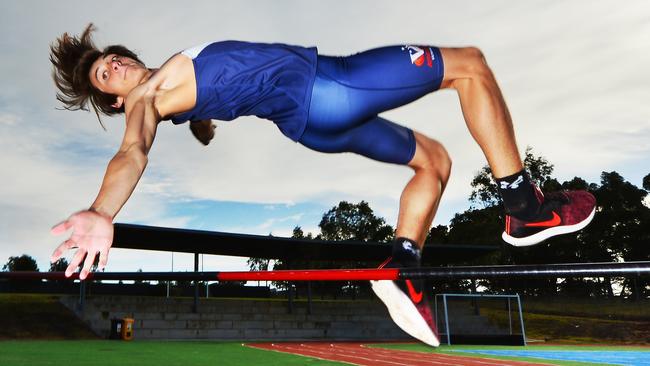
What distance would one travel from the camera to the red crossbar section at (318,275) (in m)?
2.33

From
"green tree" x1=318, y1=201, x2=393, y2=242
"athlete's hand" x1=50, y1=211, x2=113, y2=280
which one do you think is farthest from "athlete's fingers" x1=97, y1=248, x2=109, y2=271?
"green tree" x1=318, y1=201, x2=393, y2=242

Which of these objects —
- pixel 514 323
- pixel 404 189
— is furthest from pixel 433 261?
pixel 404 189

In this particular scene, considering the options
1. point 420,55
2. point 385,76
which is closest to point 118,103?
point 385,76

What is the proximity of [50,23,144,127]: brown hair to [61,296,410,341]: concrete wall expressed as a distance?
17.8m

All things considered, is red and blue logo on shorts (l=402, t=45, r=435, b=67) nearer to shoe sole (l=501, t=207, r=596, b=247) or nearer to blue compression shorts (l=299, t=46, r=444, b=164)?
blue compression shorts (l=299, t=46, r=444, b=164)

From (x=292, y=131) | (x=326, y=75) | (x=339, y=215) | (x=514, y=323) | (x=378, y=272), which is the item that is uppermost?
(x=339, y=215)

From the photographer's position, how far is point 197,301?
73.8ft

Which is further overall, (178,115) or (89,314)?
(89,314)

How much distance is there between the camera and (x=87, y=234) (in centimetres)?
170

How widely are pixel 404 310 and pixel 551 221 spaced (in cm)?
74

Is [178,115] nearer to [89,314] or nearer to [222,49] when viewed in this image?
[222,49]

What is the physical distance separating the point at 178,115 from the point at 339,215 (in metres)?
59.3

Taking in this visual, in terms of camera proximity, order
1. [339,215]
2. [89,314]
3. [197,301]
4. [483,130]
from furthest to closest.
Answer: [339,215], [197,301], [89,314], [483,130]

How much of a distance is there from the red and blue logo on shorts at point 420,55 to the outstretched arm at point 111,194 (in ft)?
3.39
